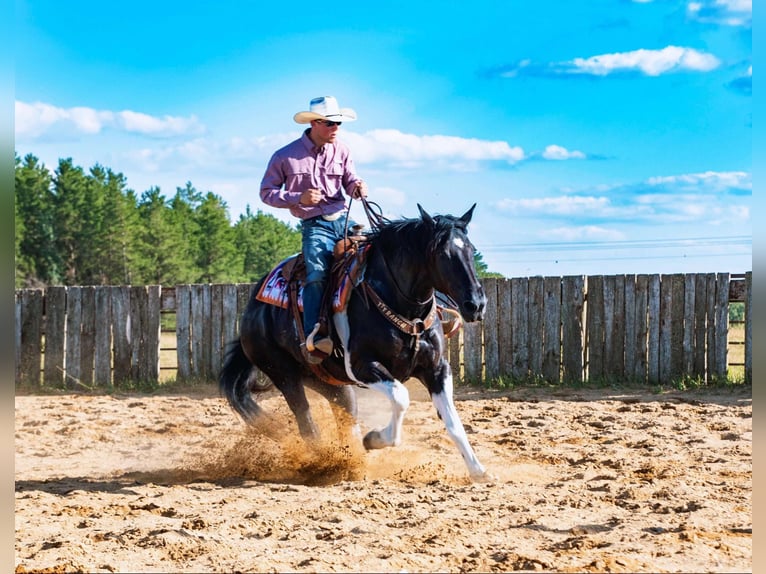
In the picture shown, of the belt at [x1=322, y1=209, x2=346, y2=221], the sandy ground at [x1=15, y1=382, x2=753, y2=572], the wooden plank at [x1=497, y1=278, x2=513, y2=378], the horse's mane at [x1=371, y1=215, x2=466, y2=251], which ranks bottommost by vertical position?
the sandy ground at [x1=15, y1=382, x2=753, y2=572]

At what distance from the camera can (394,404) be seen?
19.9 ft

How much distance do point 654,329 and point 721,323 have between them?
947 millimetres

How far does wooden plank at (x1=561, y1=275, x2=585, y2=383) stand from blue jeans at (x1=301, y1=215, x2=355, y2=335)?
21.8ft

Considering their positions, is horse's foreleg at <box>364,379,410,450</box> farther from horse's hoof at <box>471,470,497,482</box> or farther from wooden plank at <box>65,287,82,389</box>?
wooden plank at <box>65,287,82,389</box>

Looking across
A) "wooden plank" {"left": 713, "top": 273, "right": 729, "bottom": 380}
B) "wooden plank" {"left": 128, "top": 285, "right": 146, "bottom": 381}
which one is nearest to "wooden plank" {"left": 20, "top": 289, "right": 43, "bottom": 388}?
"wooden plank" {"left": 128, "top": 285, "right": 146, "bottom": 381}

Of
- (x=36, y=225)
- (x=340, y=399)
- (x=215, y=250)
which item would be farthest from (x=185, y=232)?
(x=340, y=399)

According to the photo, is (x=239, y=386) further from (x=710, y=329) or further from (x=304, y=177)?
(x=710, y=329)

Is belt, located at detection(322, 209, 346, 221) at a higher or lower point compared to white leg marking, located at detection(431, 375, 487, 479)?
higher

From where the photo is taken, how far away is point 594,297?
12.8 metres

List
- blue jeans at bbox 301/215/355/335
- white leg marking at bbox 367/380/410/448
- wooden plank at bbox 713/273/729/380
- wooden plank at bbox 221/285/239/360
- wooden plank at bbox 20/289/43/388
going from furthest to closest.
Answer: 1. wooden plank at bbox 20/289/43/388
2. wooden plank at bbox 221/285/239/360
3. wooden plank at bbox 713/273/729/380
4. blue jeans at bbox 301/215/355/335
5. white leg marking at bbox 367/380/410/448

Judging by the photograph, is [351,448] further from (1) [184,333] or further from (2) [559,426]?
(1) [184,333]

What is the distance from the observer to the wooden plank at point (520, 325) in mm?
13102

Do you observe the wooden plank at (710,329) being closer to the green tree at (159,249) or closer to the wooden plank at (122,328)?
the wooden plank at (122,328)

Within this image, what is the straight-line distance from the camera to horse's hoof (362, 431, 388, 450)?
6.28m
